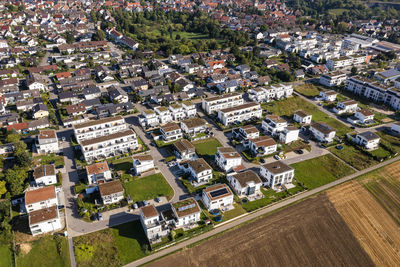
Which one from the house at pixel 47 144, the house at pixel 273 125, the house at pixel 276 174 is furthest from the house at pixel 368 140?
the house at pixel 47 144

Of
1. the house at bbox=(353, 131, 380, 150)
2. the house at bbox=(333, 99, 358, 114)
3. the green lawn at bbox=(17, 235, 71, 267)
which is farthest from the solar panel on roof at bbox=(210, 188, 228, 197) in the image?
the house at bbox=(333, 99, 358, 114)

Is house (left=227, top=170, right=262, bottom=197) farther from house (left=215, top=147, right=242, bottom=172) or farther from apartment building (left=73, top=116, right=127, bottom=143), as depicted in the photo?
apartment building (left=73, top=116, right=127, bottom=143)

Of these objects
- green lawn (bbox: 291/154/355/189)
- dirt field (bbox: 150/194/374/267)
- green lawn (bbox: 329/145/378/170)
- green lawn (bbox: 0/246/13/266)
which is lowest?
green lawn (bbox: 329/145/378/170)

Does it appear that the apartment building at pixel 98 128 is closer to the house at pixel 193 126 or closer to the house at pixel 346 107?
the house at pixel 193 126

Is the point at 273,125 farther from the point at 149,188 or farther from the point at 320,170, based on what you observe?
the point at 149,188

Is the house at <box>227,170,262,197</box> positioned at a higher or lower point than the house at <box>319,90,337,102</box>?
higher

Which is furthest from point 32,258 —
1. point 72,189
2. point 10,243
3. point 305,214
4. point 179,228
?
point 305,214

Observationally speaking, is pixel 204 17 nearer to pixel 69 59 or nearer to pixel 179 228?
pixel 69 59
